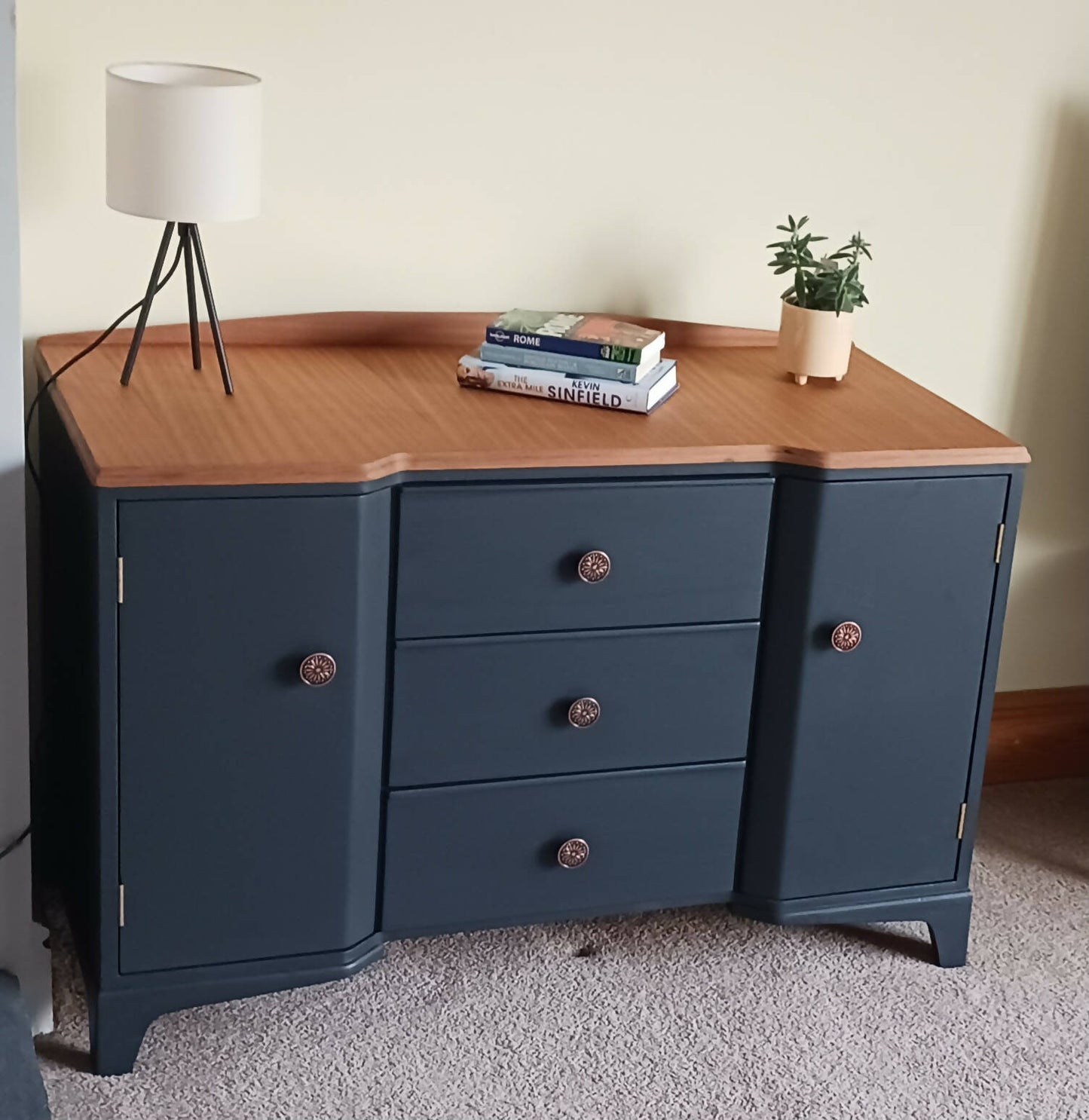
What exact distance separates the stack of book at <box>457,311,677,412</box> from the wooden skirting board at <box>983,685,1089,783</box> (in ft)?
3.31

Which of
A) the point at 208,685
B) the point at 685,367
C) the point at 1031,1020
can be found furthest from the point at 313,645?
the point at 1031,1020

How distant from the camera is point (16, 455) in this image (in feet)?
5.64

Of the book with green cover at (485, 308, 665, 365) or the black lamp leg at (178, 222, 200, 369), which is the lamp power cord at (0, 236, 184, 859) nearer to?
the black lamp leg at (178, 222, 200, 369)

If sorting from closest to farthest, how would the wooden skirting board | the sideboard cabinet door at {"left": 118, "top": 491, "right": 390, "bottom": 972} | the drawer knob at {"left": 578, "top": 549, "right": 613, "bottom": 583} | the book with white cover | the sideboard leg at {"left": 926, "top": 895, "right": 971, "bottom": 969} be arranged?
the sideboard cabinet door at {"left": 118, "top": 491, "right": 390, "bottom": 972}, the drawer knob at {"left": 578, "top": 549, "right": 613, "bottom": 583}, the book with white cover, the sideboard leg at {"left": 926, "top": 895, "right": 971, "bottom": 969}, the wooden skirting board

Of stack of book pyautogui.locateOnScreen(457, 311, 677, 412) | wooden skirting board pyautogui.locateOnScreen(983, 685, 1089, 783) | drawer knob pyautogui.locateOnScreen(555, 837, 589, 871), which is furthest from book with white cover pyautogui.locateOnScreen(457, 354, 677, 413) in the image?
wooden skirting board pyautogui.locateOnScreen(983, 685, 1089, 783)

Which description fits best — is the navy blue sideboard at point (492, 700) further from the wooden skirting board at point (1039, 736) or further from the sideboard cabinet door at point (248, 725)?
the wooden skirting board at point (1039, 736)

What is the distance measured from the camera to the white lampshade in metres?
1.74

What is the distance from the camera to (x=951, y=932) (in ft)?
7.07

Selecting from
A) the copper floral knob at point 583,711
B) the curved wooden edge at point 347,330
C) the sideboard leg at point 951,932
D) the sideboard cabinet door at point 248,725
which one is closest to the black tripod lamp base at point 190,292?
the curved wooden edge at point 347,330

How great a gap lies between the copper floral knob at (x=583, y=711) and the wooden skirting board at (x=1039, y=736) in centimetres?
100

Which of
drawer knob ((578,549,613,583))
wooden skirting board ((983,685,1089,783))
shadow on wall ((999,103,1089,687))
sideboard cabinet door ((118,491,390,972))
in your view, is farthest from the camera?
wooden skirting board ((983,685,1089,783))

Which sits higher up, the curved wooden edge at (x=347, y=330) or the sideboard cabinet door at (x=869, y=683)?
the curved wooden edge at (x=347, y=330)

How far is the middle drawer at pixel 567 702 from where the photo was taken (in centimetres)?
185

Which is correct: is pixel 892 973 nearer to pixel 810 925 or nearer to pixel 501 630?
pixel 810 925
